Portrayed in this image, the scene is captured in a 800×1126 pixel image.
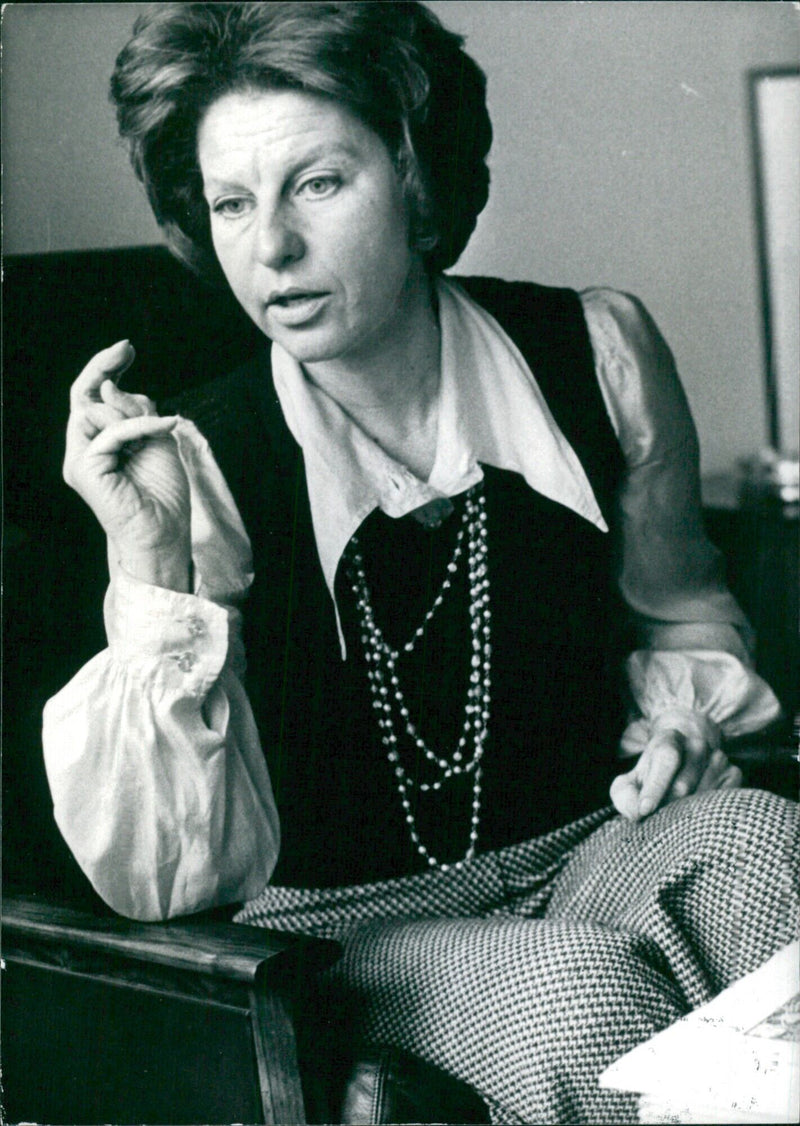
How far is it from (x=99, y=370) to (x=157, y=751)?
0.99 ft

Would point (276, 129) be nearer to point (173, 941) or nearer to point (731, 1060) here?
point (173, 941)

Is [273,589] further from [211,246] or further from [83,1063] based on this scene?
[83,1063]

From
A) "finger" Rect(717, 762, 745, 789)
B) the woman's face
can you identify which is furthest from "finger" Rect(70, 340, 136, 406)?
"finger" Rect(717, 762, 745, 789)

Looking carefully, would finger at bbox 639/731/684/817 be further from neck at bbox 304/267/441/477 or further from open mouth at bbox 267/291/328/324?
open mouth at bbox 267/291/328/324

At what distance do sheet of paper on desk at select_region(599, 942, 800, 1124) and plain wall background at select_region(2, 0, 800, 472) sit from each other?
16.5 inches

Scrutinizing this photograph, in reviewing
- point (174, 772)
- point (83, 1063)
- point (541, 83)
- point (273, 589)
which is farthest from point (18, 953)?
point (541, 83)

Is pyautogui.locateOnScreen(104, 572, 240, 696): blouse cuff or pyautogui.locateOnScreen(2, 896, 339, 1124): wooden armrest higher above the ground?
pyautogui.locateOnScreen(104, 572, 240, 696): blouse cuff

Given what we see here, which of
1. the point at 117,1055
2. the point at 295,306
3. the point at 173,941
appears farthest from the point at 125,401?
the point at 117,1055

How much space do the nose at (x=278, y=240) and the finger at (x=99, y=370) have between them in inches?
5.3

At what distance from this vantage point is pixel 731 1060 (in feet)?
2.94

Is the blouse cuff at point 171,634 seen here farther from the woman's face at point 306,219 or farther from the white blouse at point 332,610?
the woman's face at point 306,219

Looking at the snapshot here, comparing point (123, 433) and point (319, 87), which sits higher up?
point (319, 87)

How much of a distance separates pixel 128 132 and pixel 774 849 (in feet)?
2.43

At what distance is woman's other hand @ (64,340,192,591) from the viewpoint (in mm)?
949
